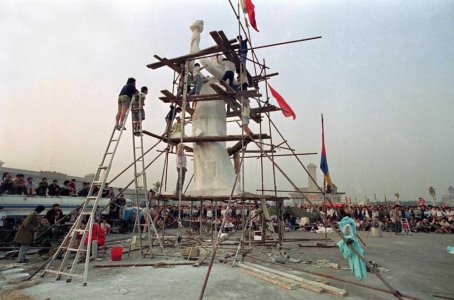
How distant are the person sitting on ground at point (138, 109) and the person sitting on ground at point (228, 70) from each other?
3.39 meters

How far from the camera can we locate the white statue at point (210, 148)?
11.6 metres

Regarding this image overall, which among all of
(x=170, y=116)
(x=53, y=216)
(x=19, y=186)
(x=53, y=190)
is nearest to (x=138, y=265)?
(x=53, y=216)

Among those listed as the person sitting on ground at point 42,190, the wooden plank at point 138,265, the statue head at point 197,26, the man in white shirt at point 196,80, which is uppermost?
the statue head at point 197,26

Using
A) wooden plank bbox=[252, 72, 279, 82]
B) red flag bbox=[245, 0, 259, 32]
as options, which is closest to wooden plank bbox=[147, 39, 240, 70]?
red flag bbox=[245, 0, 259, 32]

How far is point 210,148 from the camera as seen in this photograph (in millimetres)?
12125

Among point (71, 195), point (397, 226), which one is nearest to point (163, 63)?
point (71, 195)

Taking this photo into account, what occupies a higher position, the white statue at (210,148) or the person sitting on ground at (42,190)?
the white statue at (210,148)

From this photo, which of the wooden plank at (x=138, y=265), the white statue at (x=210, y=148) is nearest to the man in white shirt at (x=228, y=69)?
the white statue at (x=210, y=148)

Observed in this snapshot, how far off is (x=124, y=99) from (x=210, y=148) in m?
4.15

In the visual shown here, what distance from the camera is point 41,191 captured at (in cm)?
1404

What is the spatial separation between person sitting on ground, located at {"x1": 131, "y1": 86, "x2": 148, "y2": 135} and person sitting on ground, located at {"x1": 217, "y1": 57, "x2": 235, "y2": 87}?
339 cm

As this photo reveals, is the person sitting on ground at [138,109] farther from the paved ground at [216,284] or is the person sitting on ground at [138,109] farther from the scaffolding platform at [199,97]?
the paved ground at [216,284]

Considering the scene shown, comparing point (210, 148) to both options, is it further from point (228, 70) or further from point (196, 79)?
point (228, 70)

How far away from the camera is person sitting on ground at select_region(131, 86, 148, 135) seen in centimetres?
959
